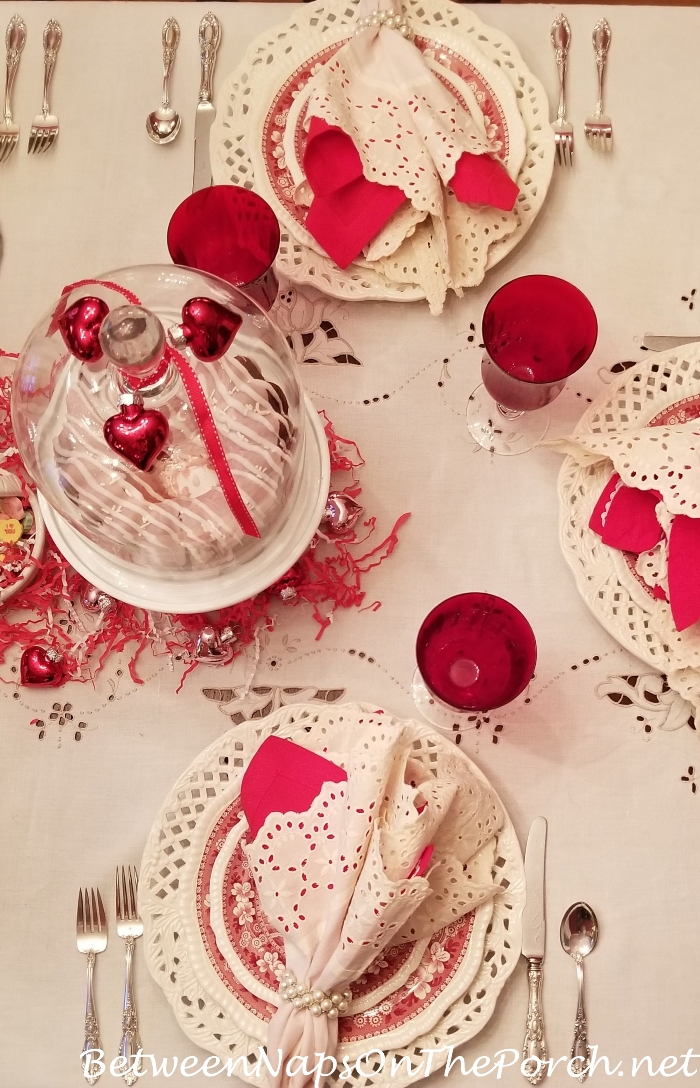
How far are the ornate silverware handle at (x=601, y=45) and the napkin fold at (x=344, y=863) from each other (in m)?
0.89

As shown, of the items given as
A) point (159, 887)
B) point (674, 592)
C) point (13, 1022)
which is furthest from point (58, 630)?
point (674, 592)

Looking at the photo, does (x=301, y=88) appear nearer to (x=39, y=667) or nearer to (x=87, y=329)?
(x=87, y=329)

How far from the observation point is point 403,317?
1.15 m

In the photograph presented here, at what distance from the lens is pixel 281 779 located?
915mm

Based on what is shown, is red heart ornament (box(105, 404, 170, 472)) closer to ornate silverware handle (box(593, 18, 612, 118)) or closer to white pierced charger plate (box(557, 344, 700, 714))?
white pierced charger plate (box(557, 344, 700, 714))

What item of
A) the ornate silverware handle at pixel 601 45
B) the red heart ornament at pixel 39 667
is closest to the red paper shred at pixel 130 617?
the red heart ornament at pixel 39 667

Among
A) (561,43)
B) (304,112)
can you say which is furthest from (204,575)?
(561,43)

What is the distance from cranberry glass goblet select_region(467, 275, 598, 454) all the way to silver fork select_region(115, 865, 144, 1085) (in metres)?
0.64

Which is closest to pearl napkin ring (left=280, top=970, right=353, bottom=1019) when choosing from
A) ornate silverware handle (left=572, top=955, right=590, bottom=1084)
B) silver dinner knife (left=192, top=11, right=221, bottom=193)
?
ornate silverware handle (left=572, top=955, right=590, bottom=1084)

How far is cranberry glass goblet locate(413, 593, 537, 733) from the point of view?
0.98 metres

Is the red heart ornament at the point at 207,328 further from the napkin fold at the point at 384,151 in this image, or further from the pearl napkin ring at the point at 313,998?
the pearl napkin ring at the point at 313,998

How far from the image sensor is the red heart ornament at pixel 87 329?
0.83 m

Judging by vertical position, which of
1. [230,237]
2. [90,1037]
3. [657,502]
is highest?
[230,237]

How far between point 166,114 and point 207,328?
20.3 inches
